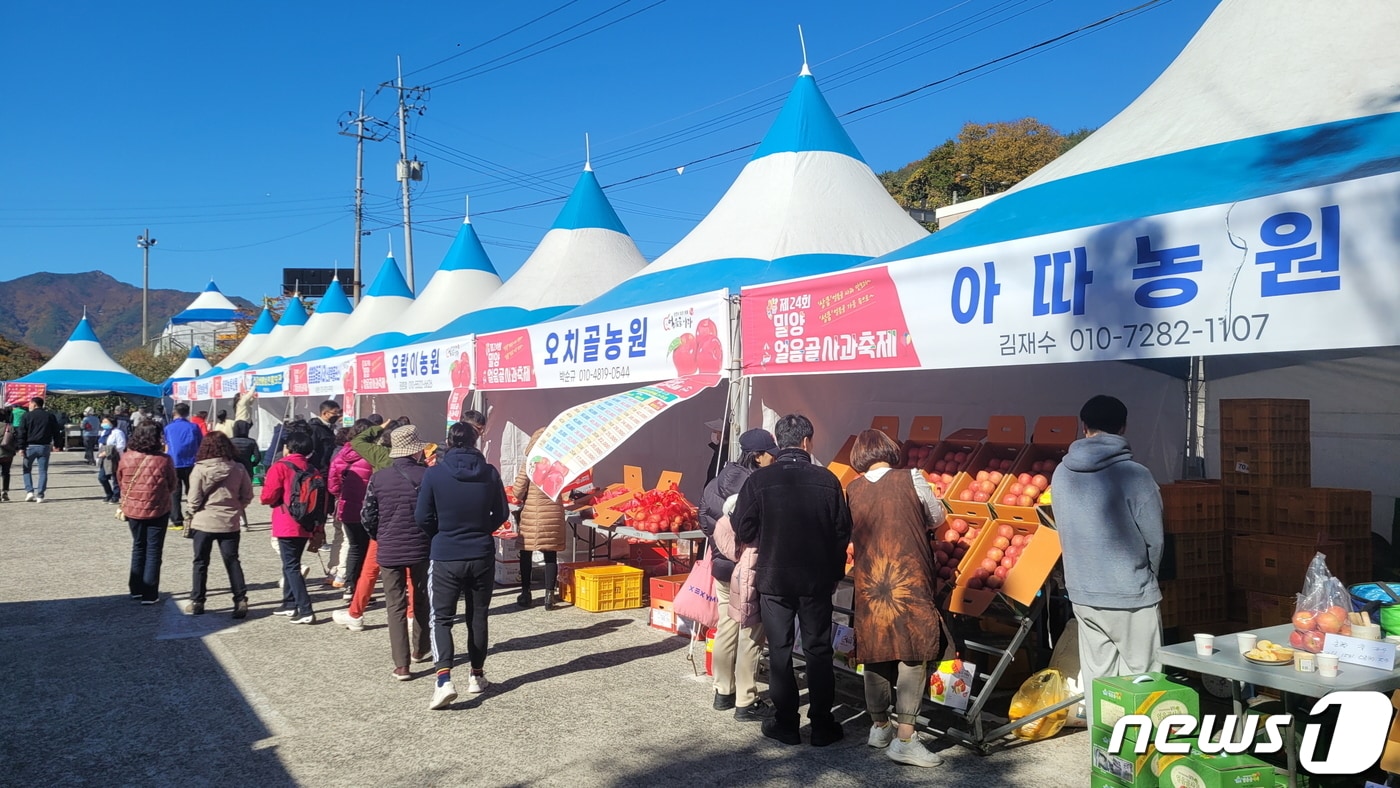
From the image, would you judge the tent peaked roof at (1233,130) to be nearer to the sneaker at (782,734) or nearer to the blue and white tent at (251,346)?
the sneaker at (782,734)

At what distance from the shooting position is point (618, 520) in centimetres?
783

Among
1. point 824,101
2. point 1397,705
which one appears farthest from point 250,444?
point 1397,705

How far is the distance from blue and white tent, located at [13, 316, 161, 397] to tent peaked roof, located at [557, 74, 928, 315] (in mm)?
24118

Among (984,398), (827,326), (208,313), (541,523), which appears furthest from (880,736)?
(208,313)

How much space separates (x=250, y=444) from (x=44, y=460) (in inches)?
340

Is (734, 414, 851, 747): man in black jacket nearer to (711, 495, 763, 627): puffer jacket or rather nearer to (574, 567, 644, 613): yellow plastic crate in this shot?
(711, 495, 763, 627): puffer jacket

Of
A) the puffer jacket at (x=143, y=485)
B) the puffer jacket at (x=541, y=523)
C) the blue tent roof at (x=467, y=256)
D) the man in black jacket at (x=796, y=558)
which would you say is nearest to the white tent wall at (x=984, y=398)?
the puffer jacket at (x=541, y=523)

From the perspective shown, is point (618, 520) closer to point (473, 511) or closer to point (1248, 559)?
point (473, 511)

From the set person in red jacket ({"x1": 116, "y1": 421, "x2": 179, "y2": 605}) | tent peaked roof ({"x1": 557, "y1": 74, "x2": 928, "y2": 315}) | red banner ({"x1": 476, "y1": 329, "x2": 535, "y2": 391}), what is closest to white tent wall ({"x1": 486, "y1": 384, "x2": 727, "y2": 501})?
red banner ({"x1": 476, "y1": 329, "x2": 535, "y2": 391})

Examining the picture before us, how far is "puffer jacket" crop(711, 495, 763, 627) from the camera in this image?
493cm

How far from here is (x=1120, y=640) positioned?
4.11 meters

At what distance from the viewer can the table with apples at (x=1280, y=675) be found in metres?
3.21

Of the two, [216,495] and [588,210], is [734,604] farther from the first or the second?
[588,210]

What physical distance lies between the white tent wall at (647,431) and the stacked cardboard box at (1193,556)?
524cm
